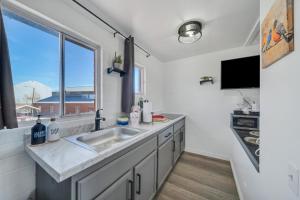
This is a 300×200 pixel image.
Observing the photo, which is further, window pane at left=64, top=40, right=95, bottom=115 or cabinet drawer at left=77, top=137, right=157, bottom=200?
window pane at left=64, top=40, right=95, bottom=115

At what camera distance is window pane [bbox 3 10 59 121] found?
0.98 m

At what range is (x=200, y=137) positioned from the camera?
107 inches

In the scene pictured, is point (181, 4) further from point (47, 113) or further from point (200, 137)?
point (200, 137)

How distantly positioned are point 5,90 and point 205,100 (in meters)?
2.90

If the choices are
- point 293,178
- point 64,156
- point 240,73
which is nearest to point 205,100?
point 240,73

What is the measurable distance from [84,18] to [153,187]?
2.16 metres

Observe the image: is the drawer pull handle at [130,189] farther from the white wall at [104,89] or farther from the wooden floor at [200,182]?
the white wall at [104,89]

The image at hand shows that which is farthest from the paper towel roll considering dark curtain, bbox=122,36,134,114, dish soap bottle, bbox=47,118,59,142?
dish soap bottle, bbox=47,118,59,142

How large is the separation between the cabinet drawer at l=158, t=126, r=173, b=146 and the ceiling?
4.99 feet

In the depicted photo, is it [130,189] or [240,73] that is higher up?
[240,73]

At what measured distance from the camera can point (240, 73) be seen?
2250 millimetres

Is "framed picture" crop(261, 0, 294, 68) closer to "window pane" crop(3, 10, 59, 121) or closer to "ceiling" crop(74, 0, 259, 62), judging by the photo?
"ceiling" crop(74, 0, 259, 62)

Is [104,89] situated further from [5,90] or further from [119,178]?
[119,178]

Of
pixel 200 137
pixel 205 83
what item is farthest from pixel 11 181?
pixel 205 83
